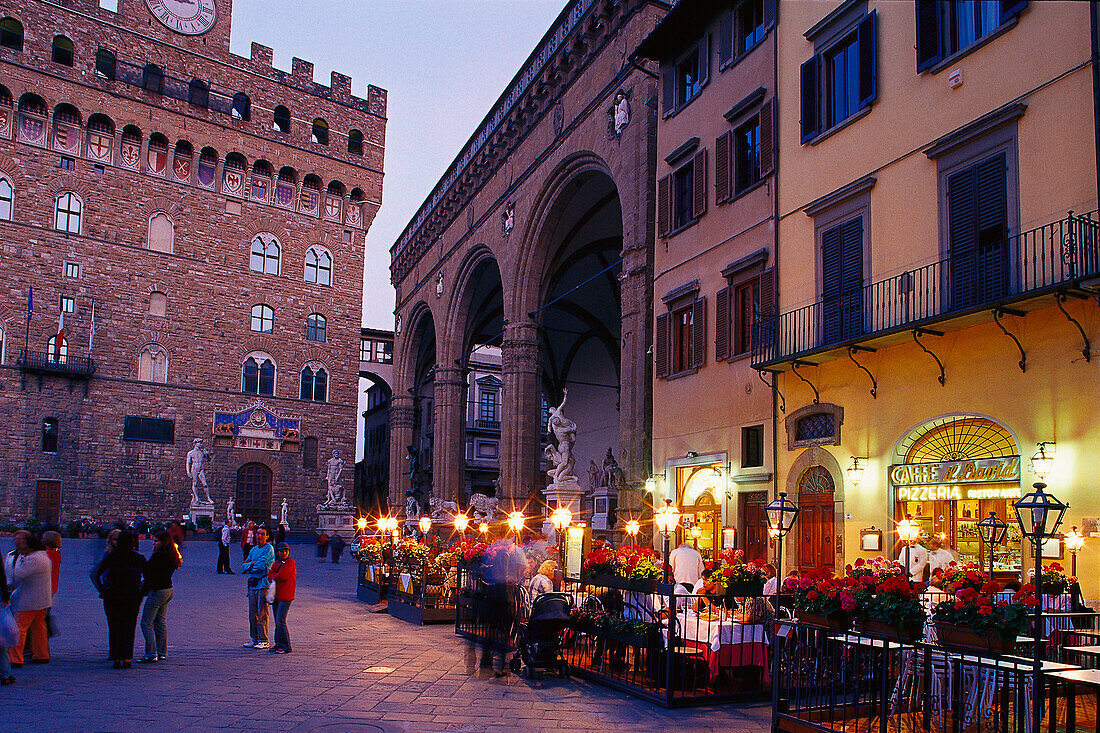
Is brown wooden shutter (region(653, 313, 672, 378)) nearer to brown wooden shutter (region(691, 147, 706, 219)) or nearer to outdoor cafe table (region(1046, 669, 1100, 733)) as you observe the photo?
brown wooden shutter (region(691, 147, 706, 219))

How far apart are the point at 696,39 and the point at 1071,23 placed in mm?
9588

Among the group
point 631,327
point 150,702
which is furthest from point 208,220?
point 150,702

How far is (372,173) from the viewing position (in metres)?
48.4

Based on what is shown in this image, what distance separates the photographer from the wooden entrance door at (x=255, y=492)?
42719mm

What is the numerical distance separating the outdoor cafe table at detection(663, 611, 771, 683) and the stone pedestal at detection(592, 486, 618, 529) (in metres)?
11.4

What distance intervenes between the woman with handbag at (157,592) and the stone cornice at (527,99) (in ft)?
54.8

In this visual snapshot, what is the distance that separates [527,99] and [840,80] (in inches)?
575

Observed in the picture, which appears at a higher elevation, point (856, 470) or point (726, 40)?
point (726, 40)

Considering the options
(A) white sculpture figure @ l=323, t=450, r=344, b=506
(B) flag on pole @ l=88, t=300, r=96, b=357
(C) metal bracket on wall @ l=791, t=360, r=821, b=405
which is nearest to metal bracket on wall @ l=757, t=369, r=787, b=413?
(C) metal bracket on wall @ l=791, t=360, r=821, b=405

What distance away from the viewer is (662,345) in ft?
63.4

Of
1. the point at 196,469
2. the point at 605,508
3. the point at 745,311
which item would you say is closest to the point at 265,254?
the point at 196,469

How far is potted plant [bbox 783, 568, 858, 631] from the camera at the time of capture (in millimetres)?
7461

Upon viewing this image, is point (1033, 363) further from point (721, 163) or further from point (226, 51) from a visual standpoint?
point (226, 51)

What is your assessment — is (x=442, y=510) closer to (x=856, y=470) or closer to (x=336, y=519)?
(x=336, y=519)
